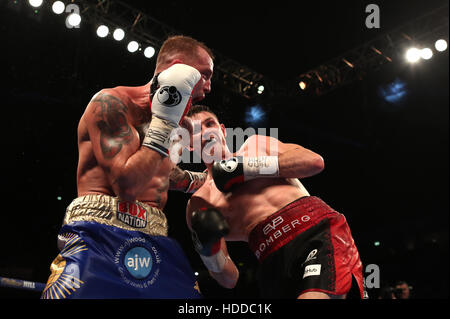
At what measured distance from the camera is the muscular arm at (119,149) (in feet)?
5.62

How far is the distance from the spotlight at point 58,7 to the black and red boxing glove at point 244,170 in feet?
9.96

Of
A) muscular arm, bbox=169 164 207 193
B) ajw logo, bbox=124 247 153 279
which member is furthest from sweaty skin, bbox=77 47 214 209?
muscular arm, bbox=169 164 207 193

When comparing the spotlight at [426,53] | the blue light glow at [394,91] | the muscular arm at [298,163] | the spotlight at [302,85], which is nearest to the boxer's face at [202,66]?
A: the muscular arm at [298,163]

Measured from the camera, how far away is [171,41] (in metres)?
2.16

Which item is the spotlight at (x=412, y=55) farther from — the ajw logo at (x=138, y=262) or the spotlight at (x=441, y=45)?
the ajw logo at (x=138, y=262)

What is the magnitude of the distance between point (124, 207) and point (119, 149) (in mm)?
237

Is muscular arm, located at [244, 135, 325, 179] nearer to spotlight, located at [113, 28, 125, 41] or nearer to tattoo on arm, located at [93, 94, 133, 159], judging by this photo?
tattoo on arm, located at [93, 94, 133, 159]

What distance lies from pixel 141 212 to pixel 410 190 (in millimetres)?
6769

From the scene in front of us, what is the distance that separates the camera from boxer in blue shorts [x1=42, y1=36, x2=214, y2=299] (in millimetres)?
1640

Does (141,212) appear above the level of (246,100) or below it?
below

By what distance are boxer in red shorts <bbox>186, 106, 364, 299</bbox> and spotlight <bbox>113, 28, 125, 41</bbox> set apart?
2.97 meters

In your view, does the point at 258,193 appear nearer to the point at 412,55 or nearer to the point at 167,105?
the point at 167,105
